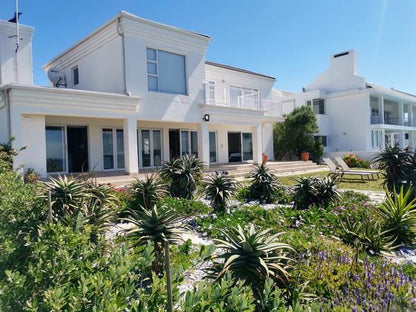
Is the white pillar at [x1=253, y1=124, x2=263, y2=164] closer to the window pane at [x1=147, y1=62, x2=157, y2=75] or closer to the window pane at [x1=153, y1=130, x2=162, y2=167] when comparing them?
the window pane at [x1=153, y1=130, x2=162, y2=167]

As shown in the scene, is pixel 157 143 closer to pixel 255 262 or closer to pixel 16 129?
pixel 16 129

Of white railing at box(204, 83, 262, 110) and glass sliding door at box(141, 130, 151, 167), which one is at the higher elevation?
white railing at box(204, 83, 262, 110)

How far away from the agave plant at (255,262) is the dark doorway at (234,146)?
20431 millimetres

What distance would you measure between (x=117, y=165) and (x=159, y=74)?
559cm

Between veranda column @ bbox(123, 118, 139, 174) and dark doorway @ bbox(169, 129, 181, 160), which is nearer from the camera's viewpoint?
veranda column @ bbox(123, 118, 139, 174)

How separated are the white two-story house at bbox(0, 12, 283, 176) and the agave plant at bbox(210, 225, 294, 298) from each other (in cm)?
1036

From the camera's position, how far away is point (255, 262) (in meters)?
3.55

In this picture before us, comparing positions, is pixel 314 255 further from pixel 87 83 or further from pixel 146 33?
pixel 87 83

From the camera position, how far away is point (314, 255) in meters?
4.50

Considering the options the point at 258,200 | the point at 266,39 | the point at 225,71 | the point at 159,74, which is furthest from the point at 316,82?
the point at 258,200

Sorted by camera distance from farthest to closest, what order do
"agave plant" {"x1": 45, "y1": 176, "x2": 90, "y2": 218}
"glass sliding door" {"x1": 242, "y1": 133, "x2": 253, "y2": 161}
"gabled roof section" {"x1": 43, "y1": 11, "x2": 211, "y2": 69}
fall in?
1. "glass sliding door" {"x1": 242, "y1": 133, "x2": 253, "y2": 161}
2. "gabled roof section" {"x1": 43, "y1": 11, "x2": 211, "y2": 69}
3. "agave plant" {"x1": 45, "y1": 176, "x2": 90, "y2": 218}

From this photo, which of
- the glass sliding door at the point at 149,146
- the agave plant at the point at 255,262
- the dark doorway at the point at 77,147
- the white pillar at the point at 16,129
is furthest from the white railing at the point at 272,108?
the agave plant at the point at 255,262

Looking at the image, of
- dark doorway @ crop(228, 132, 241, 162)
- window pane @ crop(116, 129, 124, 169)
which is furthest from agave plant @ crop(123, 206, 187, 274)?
dark doorway @ crop(228, 132, 241, 162)

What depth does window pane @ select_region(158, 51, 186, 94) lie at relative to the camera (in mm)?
16875
